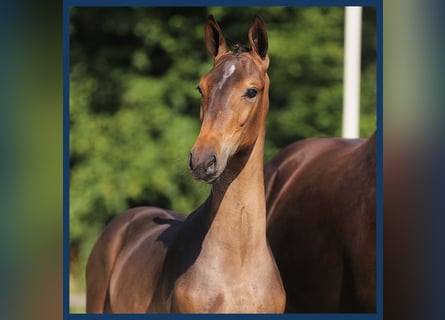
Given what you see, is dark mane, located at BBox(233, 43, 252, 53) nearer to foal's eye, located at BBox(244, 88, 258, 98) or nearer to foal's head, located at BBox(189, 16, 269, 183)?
foal's head, located at BBox(189, 16, 269, 183)

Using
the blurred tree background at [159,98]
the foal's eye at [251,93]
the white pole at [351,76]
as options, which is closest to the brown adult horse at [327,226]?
the white pole at [351,76]

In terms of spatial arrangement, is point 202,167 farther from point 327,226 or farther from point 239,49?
point 327,226

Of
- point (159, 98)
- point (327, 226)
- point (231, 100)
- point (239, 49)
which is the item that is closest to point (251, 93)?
point (231, 100)

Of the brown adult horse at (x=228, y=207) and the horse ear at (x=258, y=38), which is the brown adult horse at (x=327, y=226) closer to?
the brown adult horse at (x=228, y=207)

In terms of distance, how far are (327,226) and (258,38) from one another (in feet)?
3.50

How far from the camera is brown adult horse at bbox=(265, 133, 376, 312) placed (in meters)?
3.80

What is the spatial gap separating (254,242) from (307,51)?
9.23 ft

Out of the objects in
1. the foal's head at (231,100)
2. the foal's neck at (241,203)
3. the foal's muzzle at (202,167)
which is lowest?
the foal's neck at (241,203)

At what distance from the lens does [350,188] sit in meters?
4.00

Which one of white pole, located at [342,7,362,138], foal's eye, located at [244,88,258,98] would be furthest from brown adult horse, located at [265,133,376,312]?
foal's eye, located at [244,88,258,98]

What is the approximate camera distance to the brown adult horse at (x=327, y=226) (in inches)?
150

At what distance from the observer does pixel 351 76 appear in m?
5.19
